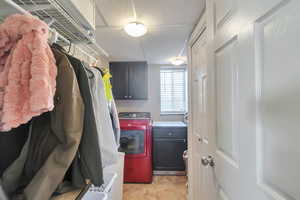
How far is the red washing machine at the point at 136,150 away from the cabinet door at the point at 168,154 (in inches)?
11.8

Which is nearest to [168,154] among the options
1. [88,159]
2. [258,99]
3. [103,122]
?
[103,122]

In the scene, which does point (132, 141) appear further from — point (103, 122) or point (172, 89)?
point (103, 122)

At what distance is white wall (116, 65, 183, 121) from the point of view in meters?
3.81

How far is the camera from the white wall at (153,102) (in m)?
3.81

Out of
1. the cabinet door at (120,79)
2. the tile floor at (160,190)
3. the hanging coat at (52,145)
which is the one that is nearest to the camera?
the hanging coat at (52,145)

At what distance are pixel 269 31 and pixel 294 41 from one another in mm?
119

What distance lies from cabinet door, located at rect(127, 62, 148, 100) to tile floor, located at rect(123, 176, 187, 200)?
61.4 inches

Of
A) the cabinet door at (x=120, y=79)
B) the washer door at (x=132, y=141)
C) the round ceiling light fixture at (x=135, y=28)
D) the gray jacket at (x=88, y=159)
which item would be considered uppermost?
the round ceiling light fixture at (x=135, y=28)

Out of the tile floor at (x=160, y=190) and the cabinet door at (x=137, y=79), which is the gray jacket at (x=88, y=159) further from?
the cabinet door at (x=137, y=79)

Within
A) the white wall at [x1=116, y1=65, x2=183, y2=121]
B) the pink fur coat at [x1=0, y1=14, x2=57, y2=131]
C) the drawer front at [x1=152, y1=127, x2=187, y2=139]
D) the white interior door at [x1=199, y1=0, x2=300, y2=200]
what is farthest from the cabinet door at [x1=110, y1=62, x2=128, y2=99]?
the pink fur coat at [x1=0, y1=14, x2=57, y2=131]

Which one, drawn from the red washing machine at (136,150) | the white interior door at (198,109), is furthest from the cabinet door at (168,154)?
the white interior door at (198,109)

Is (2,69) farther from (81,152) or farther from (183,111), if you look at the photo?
(183,111)

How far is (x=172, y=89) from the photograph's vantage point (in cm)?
386

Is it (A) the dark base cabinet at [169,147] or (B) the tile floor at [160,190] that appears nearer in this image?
(B) the tile floor at [160,190]
